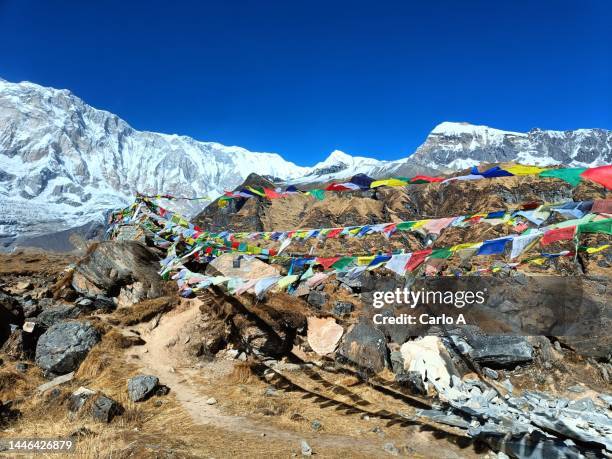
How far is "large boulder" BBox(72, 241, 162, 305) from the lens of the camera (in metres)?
12.8

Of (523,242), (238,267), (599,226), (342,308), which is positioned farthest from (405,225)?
(238,267)

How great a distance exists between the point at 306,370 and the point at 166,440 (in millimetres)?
4691

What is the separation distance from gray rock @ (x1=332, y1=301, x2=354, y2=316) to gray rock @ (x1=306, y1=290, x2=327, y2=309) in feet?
1.52

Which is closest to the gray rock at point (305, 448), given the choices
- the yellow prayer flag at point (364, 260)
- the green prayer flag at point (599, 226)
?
the yellow prayer flag at point (364, 260)

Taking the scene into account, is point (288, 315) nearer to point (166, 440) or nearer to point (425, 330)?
point (425, 330)

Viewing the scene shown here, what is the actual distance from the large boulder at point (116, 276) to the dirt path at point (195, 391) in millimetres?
1838

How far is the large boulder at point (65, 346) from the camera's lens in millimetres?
8969

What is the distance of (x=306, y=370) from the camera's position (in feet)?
33.9

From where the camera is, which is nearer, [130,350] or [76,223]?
[130,350]

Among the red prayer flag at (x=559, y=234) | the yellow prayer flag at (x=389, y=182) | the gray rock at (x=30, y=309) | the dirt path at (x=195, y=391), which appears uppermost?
the yellow prayer flag at (x=389, y=182)

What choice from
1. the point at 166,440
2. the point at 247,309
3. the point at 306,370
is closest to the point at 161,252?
the point at 247,309

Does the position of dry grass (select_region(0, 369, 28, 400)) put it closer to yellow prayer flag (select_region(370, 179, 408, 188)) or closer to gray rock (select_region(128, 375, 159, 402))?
gray rock (select_region(128, 375, 159, 402))

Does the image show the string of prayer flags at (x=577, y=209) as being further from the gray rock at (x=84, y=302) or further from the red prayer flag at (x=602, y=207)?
the gray rock at (x=84, y=302)

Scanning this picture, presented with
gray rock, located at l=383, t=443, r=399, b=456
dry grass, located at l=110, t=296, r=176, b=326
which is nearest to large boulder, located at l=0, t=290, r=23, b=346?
dry grass, located at l=110, t=296, r=176, b=326
